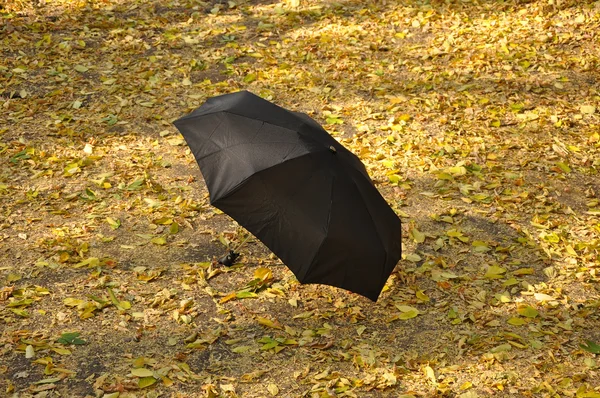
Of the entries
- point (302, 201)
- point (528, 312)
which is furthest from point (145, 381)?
point (528, 312)

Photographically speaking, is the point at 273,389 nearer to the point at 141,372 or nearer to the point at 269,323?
the point at 269,323

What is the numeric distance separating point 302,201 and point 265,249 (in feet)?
3.56

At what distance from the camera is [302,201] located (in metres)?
4.21

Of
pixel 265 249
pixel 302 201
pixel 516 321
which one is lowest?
pixel 516 321

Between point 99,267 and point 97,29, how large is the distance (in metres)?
3.82

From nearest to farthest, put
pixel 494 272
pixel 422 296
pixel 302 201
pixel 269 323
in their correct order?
pixel 302 201
pixel 269 323
pixel 422 296
pixel 494 272

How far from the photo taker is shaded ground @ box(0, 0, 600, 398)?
430 cm

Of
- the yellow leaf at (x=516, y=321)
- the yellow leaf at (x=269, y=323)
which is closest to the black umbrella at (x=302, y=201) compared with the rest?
the yellow leaf at (x=269, y=323)

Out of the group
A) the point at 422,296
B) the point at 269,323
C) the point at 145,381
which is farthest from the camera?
the point at 422,296

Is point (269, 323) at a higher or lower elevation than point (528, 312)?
higher

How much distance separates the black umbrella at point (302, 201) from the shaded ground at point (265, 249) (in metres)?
0.58

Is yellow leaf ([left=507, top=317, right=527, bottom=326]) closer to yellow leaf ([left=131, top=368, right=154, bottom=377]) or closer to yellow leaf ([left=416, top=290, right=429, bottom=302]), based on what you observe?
yellow leaf ([left=416, top=290, right=429, bottom=302])

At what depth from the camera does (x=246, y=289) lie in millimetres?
4828

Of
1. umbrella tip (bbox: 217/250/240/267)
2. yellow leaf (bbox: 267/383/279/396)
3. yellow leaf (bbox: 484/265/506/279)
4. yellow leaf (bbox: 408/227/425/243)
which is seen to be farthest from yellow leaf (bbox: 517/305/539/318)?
umbrella tip (bbox: 217/250/240/267)
